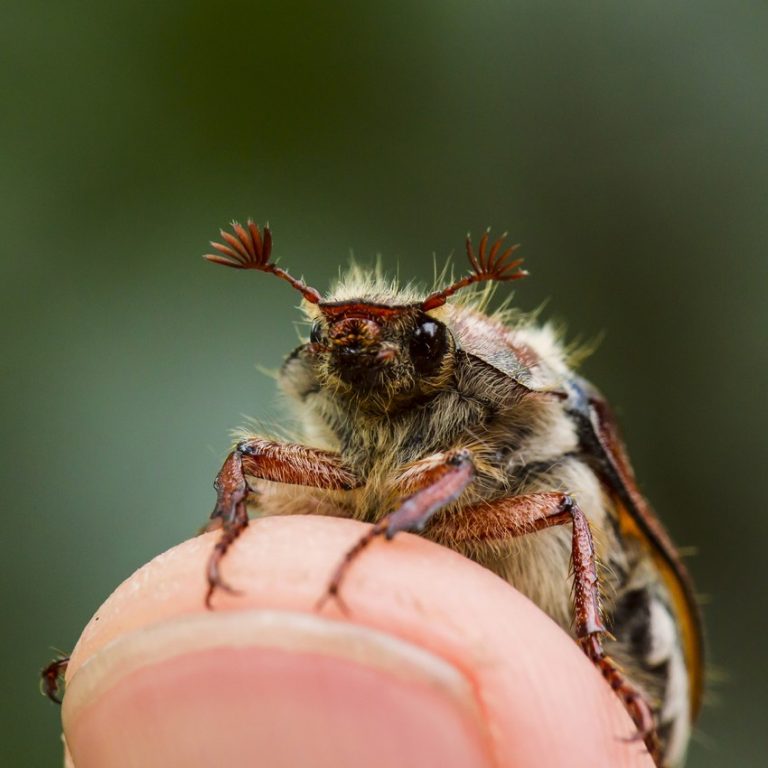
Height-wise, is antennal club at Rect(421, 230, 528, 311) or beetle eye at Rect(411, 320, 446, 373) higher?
antennal club at Rect(421, 230, 528, 311)

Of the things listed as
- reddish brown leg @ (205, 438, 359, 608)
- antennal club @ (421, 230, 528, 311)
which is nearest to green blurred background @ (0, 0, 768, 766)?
reddish brown leg @ (205, 438, 359, 608)

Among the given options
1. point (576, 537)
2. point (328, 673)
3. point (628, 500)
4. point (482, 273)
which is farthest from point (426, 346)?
point (328, 673)

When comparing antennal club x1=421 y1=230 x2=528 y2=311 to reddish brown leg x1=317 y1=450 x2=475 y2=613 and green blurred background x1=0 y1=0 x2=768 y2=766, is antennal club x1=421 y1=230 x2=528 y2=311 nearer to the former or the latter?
reddish brown leg x1=317 y1=450 x2=475 y2=613

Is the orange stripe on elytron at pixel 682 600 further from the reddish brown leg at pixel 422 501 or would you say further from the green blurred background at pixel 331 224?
the green blurred background at pixel 331 224

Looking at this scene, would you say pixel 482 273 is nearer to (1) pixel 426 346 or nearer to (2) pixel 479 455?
(1) pixel 426 346

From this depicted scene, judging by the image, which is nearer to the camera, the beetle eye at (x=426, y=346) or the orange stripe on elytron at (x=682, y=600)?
the beetle eye at (x=426, y=346)

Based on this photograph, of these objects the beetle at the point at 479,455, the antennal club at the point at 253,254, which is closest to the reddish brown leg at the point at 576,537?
the beetle at the point at 479,455
